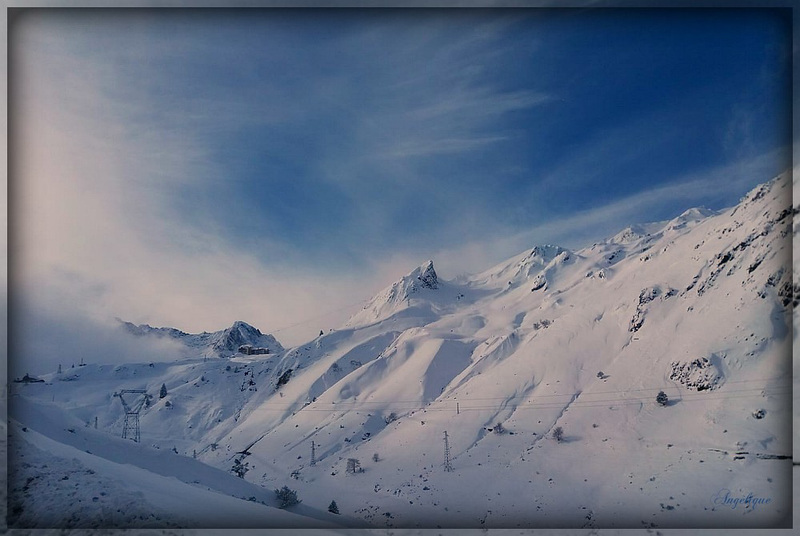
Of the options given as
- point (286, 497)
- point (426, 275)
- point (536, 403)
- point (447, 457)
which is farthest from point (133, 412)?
point (536, 403)

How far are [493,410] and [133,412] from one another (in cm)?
667

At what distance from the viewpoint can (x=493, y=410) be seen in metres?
8.52

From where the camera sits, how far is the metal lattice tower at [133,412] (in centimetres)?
786

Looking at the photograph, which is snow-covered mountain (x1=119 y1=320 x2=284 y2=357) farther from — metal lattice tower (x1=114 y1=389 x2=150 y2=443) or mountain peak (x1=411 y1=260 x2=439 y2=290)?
mountain peak (x1=411 y1=260 x2=439 y2=290)

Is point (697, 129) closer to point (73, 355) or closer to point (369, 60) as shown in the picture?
point (369, 60)

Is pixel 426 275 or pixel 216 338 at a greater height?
pixel 426 275

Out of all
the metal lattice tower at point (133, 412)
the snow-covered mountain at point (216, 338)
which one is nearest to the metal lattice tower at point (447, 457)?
the snow-covered mountain at point (216, 338)

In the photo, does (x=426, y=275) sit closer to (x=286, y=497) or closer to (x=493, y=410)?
(x=493, y=410)

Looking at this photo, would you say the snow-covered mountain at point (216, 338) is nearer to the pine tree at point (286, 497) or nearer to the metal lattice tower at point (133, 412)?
the metal lattice tower at point (133, 412)

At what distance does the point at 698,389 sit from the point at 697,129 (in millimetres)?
4445

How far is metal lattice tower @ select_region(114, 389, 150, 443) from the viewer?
786 centimetres

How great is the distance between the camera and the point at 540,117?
26.3 feet

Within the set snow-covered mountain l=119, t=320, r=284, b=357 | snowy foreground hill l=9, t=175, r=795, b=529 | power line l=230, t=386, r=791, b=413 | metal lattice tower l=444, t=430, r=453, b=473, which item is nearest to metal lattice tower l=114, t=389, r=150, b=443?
snowy foreground hill l=9, t=175, r=795, b=529

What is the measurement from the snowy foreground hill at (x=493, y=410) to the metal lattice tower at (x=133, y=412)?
145 millimetres
